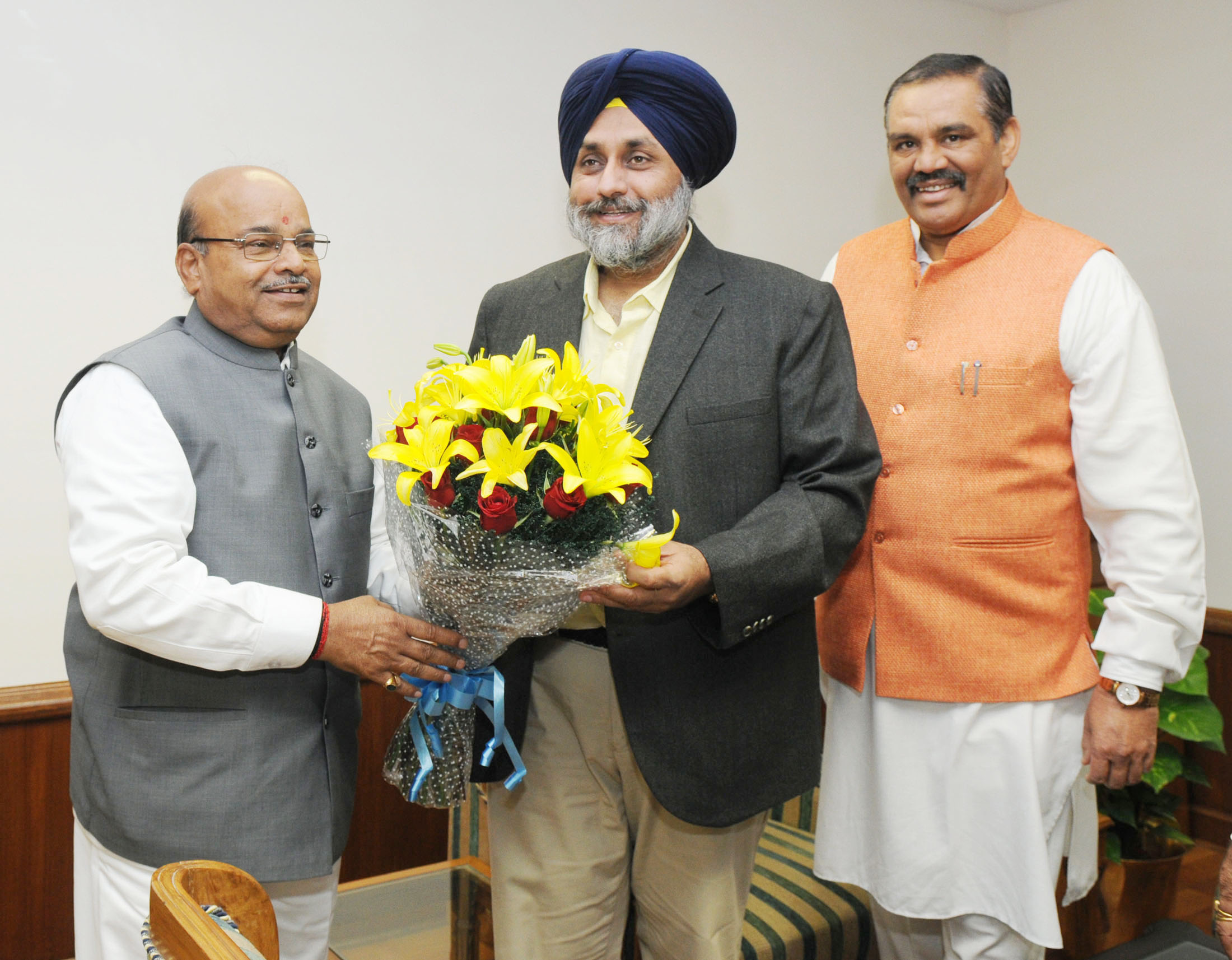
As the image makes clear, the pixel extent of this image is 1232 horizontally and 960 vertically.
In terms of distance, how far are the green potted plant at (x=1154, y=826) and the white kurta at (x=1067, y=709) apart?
4.31ft

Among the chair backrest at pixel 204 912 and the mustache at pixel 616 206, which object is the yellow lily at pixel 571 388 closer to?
the mustache at pixel 616 206

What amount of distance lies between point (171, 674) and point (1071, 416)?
5.51 ft

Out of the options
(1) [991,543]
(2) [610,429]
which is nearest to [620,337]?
(2) [610,429]

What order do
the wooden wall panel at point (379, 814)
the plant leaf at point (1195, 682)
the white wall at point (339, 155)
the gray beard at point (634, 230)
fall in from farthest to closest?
the plant leaf at point (1195, 682) → the wooden wall panel at point (379, 814) → the white wall at point (339, 155) → the gray beard at point (634, 230)

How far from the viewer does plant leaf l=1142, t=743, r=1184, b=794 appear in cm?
326

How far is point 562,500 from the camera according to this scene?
1.38 m

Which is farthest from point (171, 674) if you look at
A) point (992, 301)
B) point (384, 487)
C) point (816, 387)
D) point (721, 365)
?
point (992, 301)

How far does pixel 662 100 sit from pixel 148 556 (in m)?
1.10

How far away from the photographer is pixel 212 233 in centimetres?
175

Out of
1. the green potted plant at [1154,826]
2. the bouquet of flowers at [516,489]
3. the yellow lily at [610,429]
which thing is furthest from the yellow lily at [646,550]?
the green potted plant at [1154,826]

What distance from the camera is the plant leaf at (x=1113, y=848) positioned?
11.0ft

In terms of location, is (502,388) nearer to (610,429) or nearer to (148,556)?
(610,429)

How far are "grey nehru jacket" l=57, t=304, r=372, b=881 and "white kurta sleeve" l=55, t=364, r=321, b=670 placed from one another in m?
0.03

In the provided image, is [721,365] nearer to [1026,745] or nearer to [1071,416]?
[1071,416]
